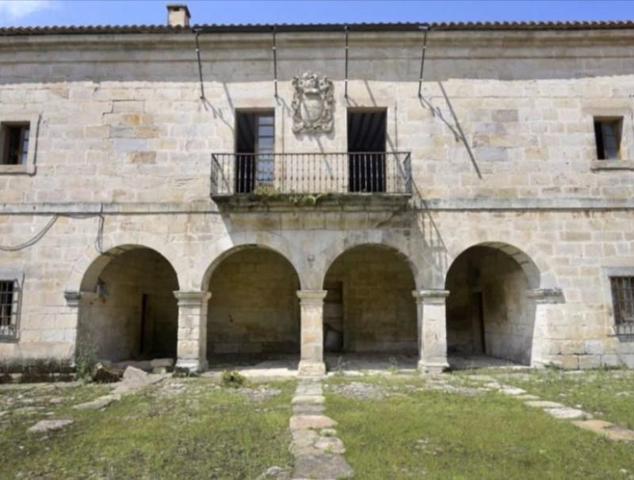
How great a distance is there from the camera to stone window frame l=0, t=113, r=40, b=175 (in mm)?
8703

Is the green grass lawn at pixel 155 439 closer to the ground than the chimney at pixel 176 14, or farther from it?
closer to the ground

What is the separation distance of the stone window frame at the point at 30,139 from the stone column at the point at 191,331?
3.81 m

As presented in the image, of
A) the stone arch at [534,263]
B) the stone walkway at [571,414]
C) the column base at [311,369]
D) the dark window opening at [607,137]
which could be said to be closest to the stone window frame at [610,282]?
the stone arch at [534,263]

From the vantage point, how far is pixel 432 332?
327 inches

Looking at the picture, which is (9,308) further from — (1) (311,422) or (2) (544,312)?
(2) (544,312)

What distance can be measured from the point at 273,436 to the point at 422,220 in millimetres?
5383

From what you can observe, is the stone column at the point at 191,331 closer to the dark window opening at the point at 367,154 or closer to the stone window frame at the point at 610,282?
the dark window opening at the point at 367,154

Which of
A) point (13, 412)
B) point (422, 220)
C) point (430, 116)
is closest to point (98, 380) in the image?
point (13, 412)

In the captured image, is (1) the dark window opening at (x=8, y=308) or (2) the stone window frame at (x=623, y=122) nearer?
(1) the dark window opening at (x=8, y=308)

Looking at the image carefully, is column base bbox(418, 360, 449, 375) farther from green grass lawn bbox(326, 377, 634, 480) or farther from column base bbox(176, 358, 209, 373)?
column base bbox(176, 358, 209, 373)

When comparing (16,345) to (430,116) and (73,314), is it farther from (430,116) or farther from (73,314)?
(430,116)

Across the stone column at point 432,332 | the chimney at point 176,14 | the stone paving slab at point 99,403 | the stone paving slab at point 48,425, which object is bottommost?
the stone paving slab at point 99,403

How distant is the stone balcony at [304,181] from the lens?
8.21 meters

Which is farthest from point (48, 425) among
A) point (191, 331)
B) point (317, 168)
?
point (317, 168)
